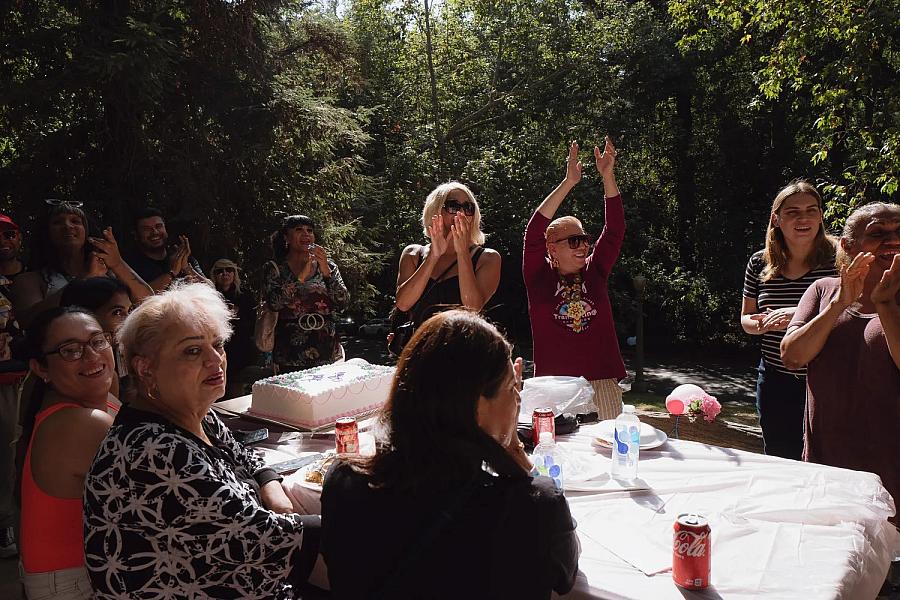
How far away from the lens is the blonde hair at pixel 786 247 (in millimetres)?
3223

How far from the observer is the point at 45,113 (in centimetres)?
672

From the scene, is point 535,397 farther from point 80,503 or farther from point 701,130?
point 701,130

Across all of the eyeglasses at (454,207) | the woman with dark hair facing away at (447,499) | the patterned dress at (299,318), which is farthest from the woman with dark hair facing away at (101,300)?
the woman with dark hair facing away at (447,499)

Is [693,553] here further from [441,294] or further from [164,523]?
[441,294]

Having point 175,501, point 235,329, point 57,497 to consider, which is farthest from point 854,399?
point 235,329

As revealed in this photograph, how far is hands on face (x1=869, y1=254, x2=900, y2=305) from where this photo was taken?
2.38m

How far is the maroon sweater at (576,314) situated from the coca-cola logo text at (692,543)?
1.81 meters

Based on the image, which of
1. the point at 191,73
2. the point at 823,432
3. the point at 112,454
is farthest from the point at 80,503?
the point at 191,73

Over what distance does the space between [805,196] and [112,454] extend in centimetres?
314

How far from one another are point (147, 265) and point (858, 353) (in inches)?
154

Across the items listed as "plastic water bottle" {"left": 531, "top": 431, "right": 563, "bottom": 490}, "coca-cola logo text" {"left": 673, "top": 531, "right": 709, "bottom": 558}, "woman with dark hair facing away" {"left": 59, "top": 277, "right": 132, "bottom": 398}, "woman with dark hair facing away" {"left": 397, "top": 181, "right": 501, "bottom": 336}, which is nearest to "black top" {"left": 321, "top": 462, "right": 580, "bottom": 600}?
"coca-cola logo text" {"left": 673, "top": 531, "right": 709, "bottom": 558}

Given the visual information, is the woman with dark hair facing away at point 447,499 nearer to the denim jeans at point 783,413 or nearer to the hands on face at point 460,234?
the hands on face at point 460,234

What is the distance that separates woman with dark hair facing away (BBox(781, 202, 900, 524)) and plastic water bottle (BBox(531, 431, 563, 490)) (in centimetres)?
112

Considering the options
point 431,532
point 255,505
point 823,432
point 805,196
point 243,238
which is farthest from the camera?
point 243,238
